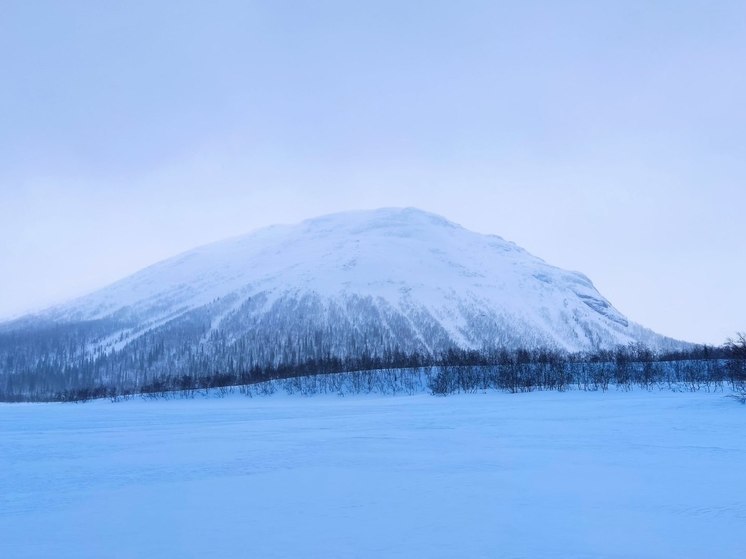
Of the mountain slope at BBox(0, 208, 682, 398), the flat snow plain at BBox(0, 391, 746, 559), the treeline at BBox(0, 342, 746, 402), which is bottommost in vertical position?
the treeline at BBox(0, 342, 746, 402)

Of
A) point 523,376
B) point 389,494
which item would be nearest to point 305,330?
point 523,376

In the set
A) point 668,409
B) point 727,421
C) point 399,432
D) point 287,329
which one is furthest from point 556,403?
point 287,329

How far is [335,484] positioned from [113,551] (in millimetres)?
5617

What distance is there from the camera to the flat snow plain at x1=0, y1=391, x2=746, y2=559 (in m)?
9.02

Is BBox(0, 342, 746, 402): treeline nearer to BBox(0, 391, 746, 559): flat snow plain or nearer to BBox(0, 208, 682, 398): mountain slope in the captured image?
BBox(0, 391, 746, 559): flat snow plain

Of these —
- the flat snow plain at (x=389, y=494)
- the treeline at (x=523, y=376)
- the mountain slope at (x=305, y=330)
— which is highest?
the mountain slope at (x=305, y=330)

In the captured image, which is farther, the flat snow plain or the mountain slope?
the mountain slope

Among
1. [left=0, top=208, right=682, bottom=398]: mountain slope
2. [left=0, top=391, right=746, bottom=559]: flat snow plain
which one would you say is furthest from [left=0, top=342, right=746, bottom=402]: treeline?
[left=0, top=208, right=682, bottom=398]: mountain slope

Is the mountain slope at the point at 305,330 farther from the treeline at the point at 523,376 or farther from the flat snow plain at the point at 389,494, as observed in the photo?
the flat snow plain at the point at 389,494

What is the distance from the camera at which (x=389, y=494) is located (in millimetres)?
12352

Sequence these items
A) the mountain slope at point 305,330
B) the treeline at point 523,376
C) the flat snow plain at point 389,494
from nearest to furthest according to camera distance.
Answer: the flat snow plain at point 389,494 → the treeline at point 523,376 → the mountain slope at point 305,330

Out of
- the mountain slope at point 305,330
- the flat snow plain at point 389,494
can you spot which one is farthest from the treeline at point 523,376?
the mountain slope at point 305,330

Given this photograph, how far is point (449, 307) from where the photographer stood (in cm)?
18500

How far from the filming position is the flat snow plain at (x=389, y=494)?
9016mm
